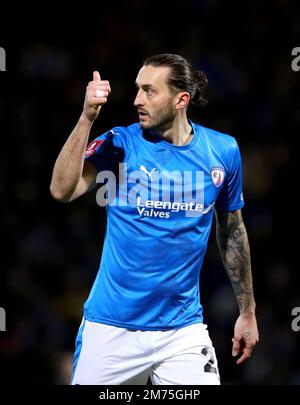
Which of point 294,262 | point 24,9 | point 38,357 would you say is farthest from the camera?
point 24,9

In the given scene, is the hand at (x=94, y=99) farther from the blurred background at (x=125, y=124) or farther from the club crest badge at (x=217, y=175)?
the blurred background at (x=125, y=124)

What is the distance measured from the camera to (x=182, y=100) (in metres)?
4.52

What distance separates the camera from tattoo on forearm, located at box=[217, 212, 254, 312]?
4723 mm

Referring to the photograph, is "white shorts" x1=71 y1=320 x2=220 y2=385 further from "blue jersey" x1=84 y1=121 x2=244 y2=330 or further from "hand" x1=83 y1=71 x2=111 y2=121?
"hand" x1=83 y1=71 x2=111 y2=121

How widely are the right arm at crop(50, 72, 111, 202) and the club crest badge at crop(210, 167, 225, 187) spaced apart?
810mm

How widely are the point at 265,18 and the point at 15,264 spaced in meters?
4.37

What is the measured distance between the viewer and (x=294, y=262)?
8133 millimetres

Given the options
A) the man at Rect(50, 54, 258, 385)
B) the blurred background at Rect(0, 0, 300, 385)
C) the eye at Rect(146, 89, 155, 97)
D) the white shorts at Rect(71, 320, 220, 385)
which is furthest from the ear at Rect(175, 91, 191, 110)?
the blurred background at Rect(0, 0, 300, 385)

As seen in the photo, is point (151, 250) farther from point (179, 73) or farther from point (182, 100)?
point (179, 73)

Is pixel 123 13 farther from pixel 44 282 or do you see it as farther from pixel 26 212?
pixel 44 282

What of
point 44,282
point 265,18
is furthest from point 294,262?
point 265,18

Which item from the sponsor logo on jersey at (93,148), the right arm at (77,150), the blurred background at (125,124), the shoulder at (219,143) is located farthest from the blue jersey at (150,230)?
the blurred background at (125,124)

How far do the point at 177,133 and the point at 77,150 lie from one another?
0.76 m

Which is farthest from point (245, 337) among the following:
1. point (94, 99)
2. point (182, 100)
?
point (94, 99)
